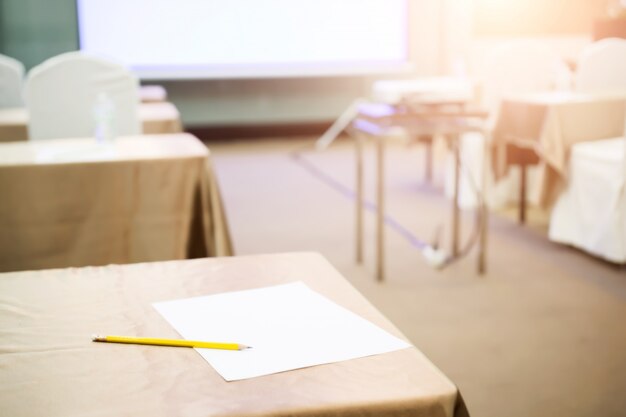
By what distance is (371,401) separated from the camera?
56 centimetres

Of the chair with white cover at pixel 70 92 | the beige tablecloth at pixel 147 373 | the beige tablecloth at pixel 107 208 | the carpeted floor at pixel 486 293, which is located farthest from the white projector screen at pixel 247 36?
Result: the beige tablecloth at pixel 147 373

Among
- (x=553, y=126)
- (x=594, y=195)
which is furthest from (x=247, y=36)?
(x=594, y=195)

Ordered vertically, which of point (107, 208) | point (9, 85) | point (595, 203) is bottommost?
point (595, 203)

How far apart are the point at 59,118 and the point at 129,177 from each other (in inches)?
44.5

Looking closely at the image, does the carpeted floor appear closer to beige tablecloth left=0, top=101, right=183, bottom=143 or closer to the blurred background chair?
the blurred background chair

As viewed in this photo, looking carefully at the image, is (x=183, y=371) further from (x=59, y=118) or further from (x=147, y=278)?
(x=59, y=118)

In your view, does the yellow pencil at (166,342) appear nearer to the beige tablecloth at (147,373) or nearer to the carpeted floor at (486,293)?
the beige tablecloth at (147,373)

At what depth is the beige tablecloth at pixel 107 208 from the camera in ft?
6.24

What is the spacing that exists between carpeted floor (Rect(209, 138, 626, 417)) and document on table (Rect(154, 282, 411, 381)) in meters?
1.07

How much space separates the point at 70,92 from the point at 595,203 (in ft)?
7.14

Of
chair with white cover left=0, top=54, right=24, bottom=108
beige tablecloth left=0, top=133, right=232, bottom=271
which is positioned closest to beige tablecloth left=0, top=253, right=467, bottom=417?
beige tablecloth left=0, top=133, right=232, bottom=271

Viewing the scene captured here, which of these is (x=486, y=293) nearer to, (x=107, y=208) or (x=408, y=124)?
(x=408, y=124)

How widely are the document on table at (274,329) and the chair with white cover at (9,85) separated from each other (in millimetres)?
3449

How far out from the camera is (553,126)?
2867 mm
